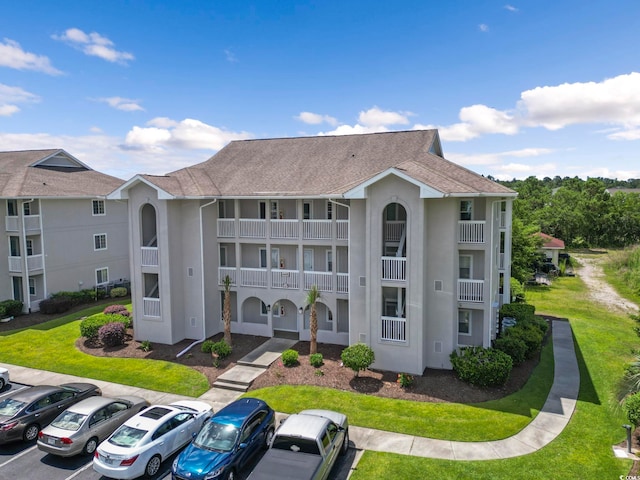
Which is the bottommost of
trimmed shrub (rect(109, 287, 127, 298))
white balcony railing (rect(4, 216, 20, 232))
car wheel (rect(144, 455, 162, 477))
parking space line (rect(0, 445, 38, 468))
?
parking space line (rect(0, 445, 38, 468))

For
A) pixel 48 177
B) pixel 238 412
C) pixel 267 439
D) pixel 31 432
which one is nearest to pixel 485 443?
pixel 267 439

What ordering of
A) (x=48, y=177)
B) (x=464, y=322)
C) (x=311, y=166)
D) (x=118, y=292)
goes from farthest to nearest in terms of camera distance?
(x=118, y=292), (x=48, y=177), (x=311, y=166), (x=464, y=322)

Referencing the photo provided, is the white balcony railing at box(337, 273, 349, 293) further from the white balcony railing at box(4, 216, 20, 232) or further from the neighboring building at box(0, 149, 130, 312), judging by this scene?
the white balcony railing at box(4, 216, 20, 232)

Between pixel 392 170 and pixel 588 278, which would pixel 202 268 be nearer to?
pixel 392 170

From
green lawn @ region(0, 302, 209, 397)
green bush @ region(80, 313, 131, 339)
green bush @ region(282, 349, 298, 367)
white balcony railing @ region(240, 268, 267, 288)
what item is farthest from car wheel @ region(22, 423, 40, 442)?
white balcony railing @ region(240, 268, 267, 288)

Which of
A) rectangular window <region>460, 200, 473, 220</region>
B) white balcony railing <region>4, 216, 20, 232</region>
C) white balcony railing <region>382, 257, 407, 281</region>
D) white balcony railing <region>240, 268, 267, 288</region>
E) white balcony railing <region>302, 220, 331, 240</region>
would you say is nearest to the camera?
white balcony railing <region>382, 257, 407, 281</region>

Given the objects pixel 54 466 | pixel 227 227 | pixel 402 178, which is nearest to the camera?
pixel 54 466

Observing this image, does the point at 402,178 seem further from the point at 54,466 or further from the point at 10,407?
the point at 10,407
